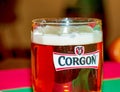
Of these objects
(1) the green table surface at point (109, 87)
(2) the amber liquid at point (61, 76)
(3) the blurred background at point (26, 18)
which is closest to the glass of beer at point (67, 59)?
(2) the amber liquid at point (61, 76)

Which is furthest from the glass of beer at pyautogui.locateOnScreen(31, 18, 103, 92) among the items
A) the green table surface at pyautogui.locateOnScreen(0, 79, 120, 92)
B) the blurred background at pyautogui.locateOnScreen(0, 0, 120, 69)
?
the blurred background at pyautogui.locateOnScreen(0, 0, 120, 69)

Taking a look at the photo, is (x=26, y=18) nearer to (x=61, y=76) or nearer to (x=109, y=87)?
(x=109, y=87)

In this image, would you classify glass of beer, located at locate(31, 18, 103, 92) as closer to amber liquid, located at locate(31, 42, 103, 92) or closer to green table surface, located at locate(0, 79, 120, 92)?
amber liquid, located at locate(31, 42, 103, 92)

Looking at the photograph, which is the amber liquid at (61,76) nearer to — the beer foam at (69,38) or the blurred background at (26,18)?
the beer foam at (69,38)

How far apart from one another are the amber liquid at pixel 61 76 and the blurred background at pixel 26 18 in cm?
248

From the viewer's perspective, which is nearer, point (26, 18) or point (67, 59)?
point (67, 59)

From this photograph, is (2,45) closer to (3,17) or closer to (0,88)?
(3,17)

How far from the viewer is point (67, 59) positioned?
487mm

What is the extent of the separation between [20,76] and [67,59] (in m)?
0.32

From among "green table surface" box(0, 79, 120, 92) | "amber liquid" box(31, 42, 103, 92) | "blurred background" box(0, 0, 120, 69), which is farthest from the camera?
"blurred background" box(0, 0, 120, 69)

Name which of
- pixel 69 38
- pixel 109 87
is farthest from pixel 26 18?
pixel 69 38

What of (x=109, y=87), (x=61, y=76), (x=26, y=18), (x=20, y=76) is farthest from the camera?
(x=26, y=18)

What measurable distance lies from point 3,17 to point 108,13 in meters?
1.03

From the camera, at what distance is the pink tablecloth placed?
0.70 meters
